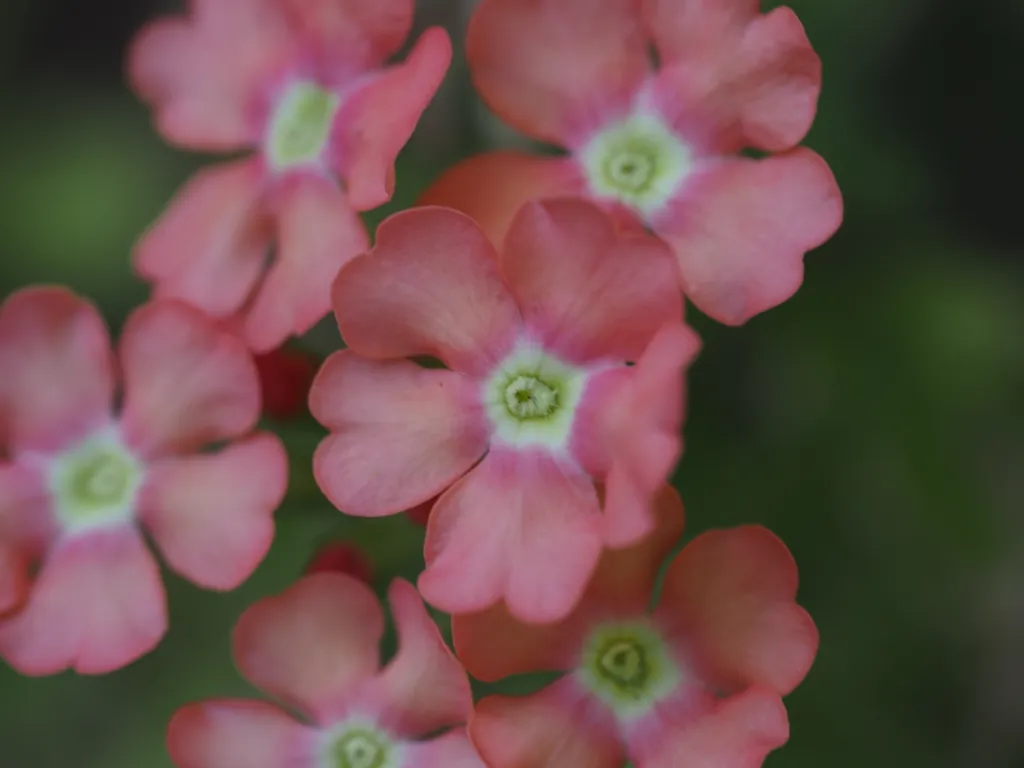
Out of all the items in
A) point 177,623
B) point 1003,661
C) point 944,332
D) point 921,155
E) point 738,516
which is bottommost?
point 1003,661

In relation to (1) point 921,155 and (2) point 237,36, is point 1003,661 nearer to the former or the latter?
(1) point 921,155

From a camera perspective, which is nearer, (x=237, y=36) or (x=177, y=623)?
(x=237, y=36)

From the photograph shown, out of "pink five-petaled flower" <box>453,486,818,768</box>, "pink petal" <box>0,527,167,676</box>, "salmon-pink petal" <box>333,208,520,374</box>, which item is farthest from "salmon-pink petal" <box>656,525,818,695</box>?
"pink petal" <box>0,527,167,676</box>

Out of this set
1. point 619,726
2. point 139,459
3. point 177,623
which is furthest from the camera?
point 177,623

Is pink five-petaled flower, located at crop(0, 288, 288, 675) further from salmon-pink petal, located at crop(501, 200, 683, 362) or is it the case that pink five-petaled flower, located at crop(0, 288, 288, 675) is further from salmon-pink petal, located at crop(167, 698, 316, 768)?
salmon-pink petal, located at crop(501, 200, 683, 362)

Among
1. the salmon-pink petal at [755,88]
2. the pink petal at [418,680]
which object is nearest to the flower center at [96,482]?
the pink petal at [418,680]

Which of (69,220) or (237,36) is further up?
(237,36)

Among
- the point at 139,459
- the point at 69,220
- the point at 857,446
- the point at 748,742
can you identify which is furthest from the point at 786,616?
the point at 69,220
